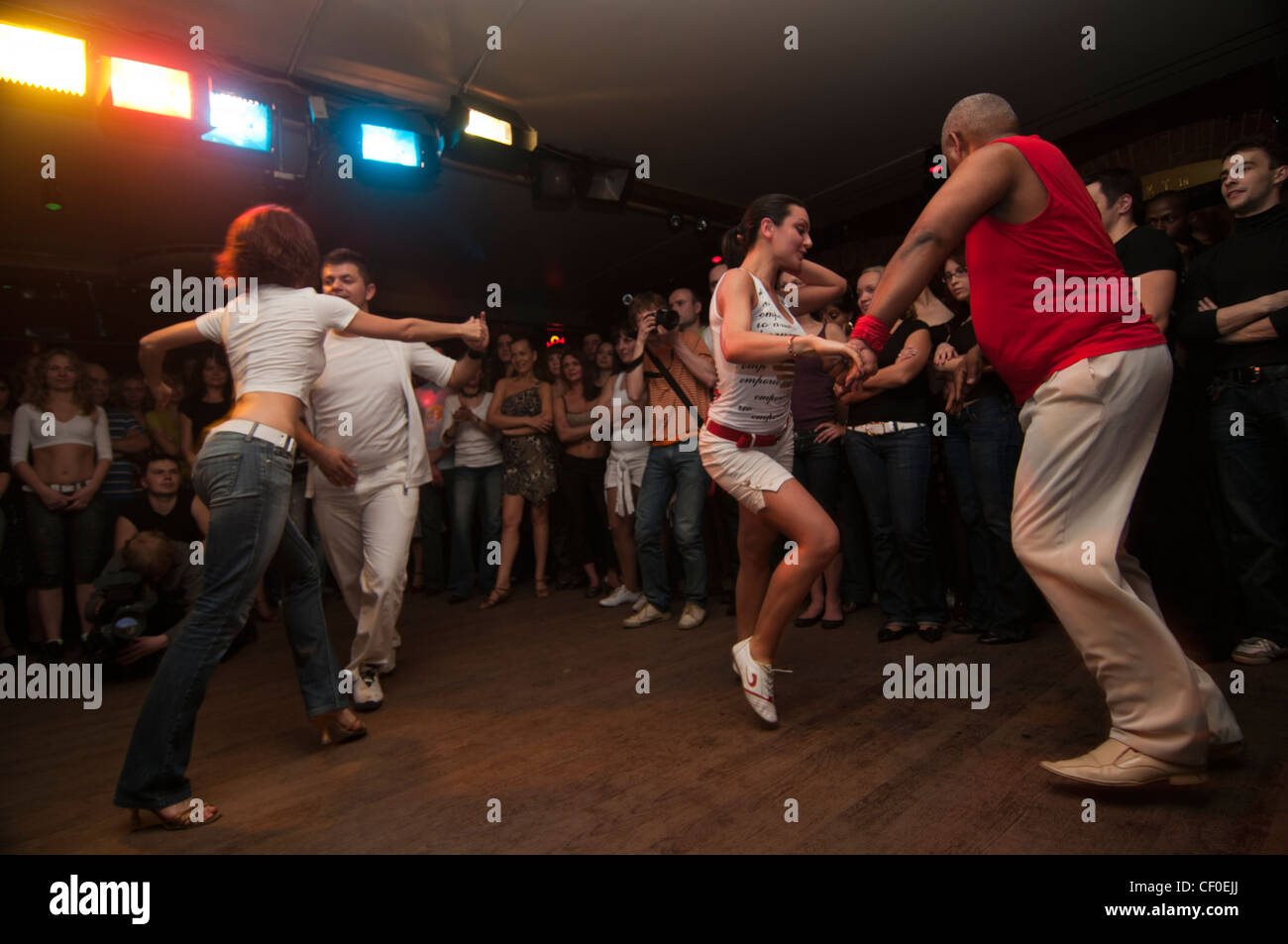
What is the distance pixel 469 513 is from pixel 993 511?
130 inches

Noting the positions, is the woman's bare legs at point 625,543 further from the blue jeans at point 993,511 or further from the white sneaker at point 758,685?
the white sneaker at point 758,685

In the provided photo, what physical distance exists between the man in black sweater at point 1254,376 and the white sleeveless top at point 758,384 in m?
1.61

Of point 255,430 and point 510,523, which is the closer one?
point 255,430

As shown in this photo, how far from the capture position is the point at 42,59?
3865 millimetres

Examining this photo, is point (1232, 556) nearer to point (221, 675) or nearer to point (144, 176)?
point (221, 675)

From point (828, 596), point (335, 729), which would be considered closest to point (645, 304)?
point (828, 596)

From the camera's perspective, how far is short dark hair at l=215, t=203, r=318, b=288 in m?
1.95

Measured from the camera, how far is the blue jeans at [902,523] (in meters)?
3.14

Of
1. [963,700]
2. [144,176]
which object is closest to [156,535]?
[963,700]

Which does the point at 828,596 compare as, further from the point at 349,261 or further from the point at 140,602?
the point at 140,602

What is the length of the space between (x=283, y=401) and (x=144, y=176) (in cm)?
576

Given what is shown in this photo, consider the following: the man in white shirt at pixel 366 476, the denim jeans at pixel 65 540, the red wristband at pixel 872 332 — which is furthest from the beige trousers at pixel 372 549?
the denim jeans at pixel 65 540

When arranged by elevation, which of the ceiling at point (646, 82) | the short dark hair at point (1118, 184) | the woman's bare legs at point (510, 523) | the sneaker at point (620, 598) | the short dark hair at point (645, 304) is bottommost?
the sneaker at point (620, 598)

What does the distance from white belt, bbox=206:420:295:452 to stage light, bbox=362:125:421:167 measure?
153 inches
